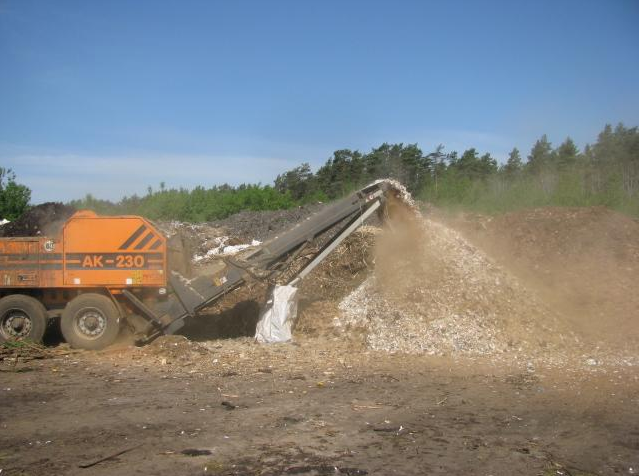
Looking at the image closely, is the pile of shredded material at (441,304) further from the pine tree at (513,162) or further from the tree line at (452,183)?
the pine tree at (513,162)

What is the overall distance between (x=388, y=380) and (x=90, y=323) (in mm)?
4464

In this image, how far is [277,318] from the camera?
862cm

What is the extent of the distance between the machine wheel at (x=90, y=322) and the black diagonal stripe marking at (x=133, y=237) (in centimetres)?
81

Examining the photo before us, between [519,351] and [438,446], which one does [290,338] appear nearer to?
[519,351]

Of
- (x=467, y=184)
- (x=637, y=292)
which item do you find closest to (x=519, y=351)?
(x=637, y=292)

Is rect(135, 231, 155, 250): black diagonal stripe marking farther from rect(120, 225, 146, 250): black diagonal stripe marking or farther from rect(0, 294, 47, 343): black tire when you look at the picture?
rect(0, 294, 47, 343): black tire

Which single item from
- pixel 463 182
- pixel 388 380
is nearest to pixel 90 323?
pixel 388 380

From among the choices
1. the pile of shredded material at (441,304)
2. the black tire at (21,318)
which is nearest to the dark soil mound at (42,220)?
the black tire at (21,318)

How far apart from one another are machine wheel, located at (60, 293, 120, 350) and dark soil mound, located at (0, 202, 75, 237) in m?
1.27

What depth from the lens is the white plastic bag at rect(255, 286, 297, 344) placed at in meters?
8.60

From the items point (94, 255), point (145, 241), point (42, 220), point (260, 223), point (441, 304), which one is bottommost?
point (441, 304)

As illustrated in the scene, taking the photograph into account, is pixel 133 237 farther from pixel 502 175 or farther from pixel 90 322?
pixel 502 175

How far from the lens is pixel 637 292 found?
371 inches

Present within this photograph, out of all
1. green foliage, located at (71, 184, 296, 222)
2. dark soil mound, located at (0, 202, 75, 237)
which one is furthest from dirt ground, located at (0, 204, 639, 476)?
green foliage, located at (71, 184, 296, 222)
